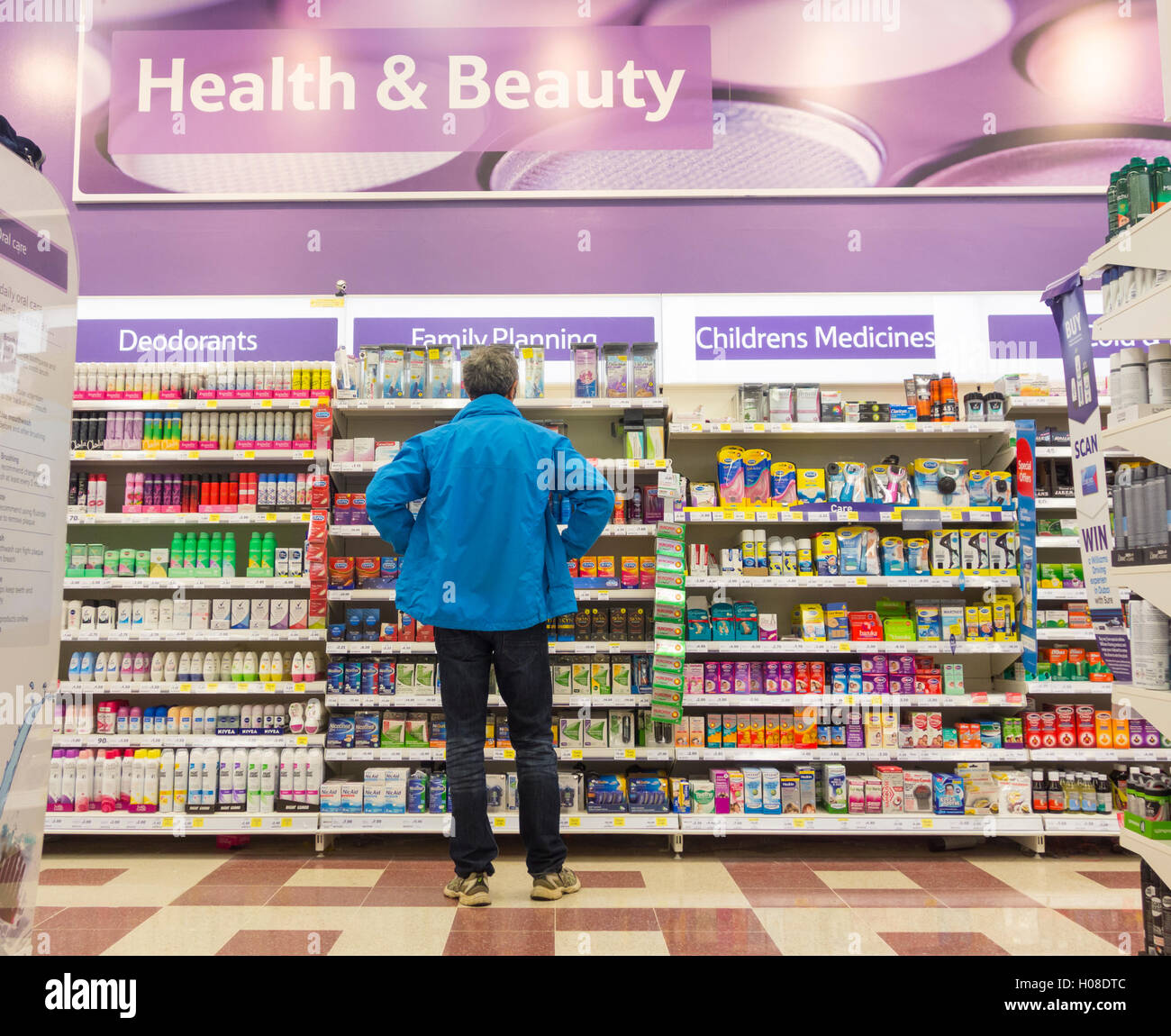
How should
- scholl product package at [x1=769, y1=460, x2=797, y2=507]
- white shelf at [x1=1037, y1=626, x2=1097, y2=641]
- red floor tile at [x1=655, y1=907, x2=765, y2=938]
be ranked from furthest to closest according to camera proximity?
scholl product package at [x1=769, y1=460, x2=797, y2=507] < white shelf at [x1=1037, y1=626, x2=1097, y2=641] < red floor tile at [x1=655, y1=907, x2=765, y2=938]

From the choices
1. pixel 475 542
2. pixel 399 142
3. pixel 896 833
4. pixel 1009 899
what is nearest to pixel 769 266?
pixel 399 142

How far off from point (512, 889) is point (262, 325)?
A: 12.1ft

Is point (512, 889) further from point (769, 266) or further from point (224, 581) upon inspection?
point (769, 266)

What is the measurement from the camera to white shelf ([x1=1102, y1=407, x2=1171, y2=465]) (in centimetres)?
231

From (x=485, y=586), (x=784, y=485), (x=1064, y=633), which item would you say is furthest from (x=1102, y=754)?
(x=485, y=586)

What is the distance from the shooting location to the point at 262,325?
17.4ft

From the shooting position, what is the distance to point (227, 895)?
12.3 feet

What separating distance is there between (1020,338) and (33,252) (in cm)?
511

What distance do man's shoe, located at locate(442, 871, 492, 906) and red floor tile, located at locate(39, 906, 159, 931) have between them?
1249 millimetres

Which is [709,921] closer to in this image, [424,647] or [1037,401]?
[424,647]

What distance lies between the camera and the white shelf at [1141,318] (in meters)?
2.34

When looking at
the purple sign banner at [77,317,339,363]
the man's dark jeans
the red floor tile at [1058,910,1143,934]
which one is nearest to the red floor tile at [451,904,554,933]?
the man's dark jeans

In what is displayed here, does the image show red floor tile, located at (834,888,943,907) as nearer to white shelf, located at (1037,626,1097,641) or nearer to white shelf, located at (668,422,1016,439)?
white shelf, located at (1037,626,1097,641)

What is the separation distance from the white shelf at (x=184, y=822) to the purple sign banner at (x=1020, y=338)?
482 cm
